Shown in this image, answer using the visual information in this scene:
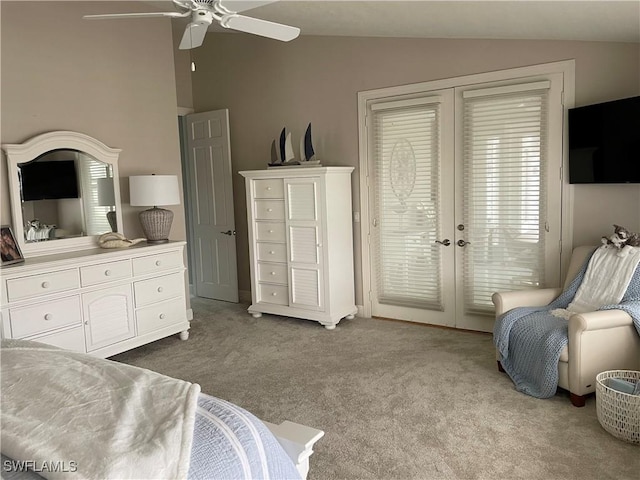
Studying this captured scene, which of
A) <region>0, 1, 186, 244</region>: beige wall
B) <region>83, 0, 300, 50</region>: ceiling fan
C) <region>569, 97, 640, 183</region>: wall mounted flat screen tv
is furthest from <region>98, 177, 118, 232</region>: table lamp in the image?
<region>569, 97, 640, 183</region>: wall mounted flat screen tv

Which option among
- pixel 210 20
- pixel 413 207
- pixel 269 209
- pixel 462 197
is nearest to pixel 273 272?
pixel 269 209

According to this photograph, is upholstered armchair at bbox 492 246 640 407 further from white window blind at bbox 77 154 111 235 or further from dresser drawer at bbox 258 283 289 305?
white window blind at bbox 77 154 111 235

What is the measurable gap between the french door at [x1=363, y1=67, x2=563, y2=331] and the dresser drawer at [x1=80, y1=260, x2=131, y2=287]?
7.36 feet

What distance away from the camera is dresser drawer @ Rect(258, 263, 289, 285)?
16.3 ft

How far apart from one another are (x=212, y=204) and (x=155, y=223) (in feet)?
5.35

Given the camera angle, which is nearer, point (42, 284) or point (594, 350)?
point (594, 350)

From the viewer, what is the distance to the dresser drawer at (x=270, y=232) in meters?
4.90

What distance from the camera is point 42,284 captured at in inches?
132

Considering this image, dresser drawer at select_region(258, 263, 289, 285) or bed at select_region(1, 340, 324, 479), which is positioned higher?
bed at select_region(1, 340, 324, 479)

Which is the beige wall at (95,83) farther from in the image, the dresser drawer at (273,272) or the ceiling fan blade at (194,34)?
the ceiling fan blade at (194,34)

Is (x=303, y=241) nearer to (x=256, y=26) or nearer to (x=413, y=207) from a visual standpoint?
(x=413, y=207)

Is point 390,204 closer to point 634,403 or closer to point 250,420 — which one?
point 634,403

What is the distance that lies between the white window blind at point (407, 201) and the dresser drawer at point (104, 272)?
228 centimetres

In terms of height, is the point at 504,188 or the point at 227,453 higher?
the point at 504,188
